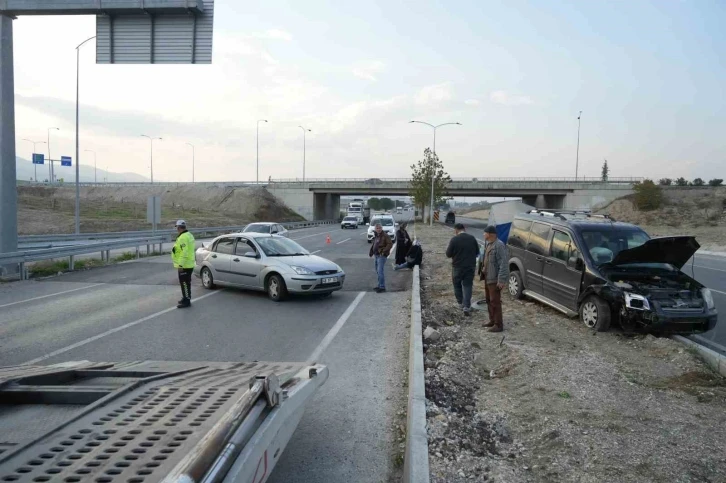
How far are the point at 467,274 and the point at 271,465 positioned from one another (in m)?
7.65

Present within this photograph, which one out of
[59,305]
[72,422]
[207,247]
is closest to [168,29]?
[207,247]

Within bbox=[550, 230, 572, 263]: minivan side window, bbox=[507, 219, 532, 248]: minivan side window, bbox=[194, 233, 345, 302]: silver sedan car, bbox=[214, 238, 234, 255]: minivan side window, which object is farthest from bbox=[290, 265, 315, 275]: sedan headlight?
bbox=[550, 230, 572, 263]: minivan side window

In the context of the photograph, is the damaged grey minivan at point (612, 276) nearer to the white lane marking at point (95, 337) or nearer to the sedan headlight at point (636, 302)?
the sedan headlight at point (636, 302)

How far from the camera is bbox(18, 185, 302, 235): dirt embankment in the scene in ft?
136

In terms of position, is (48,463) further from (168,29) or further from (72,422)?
(168,29)

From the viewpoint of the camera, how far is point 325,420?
5.11 m

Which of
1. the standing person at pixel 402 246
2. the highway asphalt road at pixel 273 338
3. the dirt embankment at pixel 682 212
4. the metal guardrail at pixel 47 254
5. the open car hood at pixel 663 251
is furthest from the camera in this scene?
the dirt embankment at pixel 682 212

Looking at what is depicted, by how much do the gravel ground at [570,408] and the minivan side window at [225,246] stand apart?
611 cm

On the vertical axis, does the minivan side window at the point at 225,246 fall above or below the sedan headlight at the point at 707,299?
above

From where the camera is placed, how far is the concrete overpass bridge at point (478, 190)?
63.4 metres

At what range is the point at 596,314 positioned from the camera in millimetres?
8648

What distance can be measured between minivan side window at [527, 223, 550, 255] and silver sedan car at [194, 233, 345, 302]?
420cm

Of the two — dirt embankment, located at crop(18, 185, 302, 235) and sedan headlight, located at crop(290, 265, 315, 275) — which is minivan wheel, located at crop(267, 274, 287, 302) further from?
dirt embankment, located at crop(18, 185, 302, 235)

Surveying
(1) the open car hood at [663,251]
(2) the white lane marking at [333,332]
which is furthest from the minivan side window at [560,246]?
(2) the white lane marking at [333,332]
